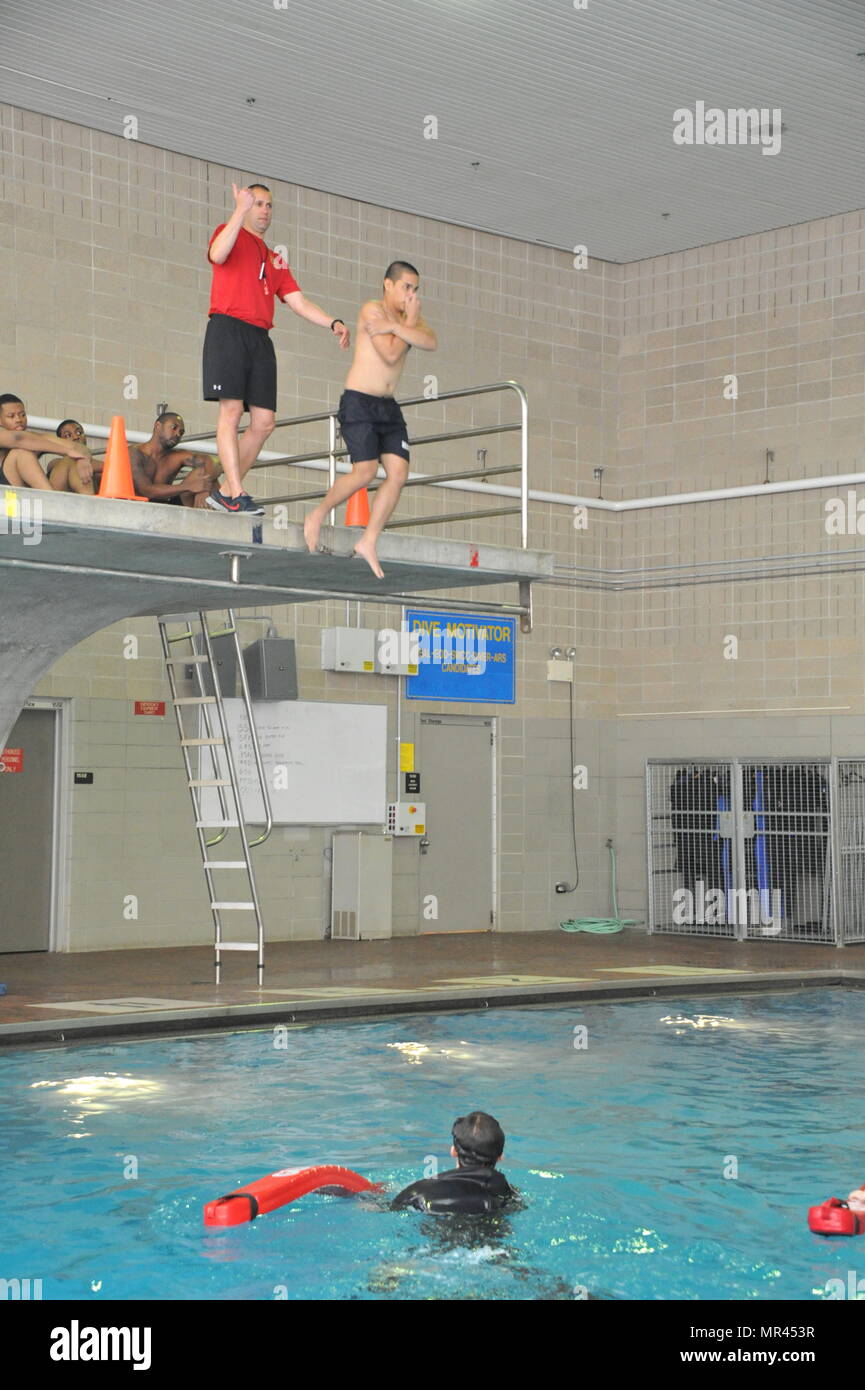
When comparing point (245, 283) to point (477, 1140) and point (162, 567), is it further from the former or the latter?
point (477, 1140)

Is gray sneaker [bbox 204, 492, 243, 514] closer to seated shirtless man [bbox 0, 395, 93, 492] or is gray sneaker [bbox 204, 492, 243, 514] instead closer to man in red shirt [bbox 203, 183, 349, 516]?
man in red shirt [bbox 203, 183, 349, 516]

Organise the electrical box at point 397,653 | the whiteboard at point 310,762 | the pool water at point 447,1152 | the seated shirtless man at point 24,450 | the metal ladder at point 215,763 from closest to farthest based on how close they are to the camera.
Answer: the pool water at point 447,1152 < the seated shirtless man at point 24,450 < the metal ladder at point 215,763 < the whiteboard at point 310,762 < the electrical box at point 397,653

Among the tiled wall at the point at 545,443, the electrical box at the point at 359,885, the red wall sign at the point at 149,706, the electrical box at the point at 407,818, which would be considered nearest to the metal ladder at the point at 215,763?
the red wall sign at the point at 149,706

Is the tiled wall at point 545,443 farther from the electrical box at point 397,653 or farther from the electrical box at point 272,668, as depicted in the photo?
the electrical box at point 272,668

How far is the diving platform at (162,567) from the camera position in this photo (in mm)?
8664

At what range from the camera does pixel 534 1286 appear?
603 centimetres

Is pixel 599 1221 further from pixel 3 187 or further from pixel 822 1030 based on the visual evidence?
pixel 3 187

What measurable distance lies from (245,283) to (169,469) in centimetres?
192

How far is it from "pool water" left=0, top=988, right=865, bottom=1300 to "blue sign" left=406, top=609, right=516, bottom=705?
6.17 metres

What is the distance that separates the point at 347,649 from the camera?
16.8 meters

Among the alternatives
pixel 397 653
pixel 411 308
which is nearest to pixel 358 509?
pixel 411 308

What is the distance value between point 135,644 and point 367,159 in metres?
5.45

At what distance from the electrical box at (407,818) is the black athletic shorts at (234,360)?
851cm

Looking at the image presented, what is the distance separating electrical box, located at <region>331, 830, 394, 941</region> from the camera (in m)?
16.5
